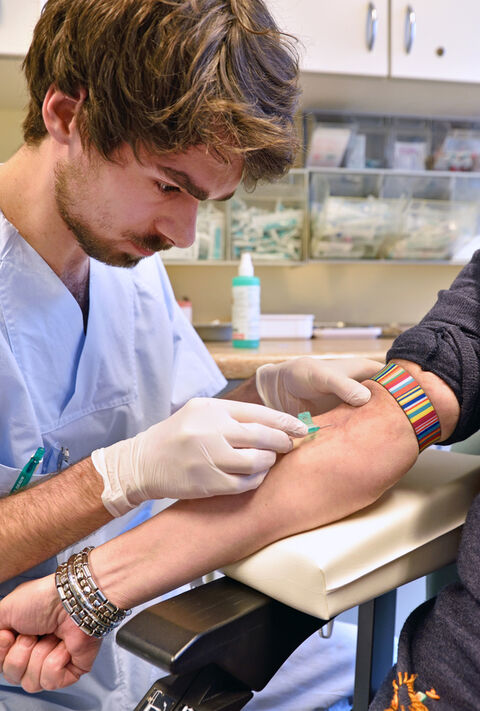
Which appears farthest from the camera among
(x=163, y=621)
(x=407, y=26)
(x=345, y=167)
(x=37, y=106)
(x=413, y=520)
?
(x=345, y=167)

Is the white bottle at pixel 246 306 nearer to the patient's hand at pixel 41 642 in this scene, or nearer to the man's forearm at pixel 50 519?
the man's forearm at pixel 50 519

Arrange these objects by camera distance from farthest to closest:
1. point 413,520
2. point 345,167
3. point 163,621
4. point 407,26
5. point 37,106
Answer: point 345,167 → point 407,26 → point 37,106 → point 413,520 → point 163,621

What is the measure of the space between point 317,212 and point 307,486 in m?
1.76

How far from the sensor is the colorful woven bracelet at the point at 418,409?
0.77 metres

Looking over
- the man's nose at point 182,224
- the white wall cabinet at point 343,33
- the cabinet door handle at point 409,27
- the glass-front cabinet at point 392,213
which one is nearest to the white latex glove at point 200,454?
the man's nose at point 182,224

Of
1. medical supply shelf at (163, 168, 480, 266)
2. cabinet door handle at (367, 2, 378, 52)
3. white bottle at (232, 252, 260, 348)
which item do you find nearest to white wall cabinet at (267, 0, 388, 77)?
cabinet door handle at (367, 2, 378, 52)

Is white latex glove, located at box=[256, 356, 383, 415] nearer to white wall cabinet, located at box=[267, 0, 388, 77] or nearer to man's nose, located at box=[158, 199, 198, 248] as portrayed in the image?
man's nose, located at box=[158, 199, 198, 248]

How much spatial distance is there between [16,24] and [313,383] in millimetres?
1721

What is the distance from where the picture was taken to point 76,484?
2.97 feet

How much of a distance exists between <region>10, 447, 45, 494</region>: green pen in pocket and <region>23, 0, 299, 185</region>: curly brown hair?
48 centimetres

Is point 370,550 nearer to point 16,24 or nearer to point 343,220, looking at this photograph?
point 343,220

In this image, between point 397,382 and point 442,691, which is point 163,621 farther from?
point 397,382

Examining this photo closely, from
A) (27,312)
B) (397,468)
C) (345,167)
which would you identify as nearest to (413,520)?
(397,468)

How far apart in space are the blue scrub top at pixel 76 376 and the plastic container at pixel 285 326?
1.10 meters
